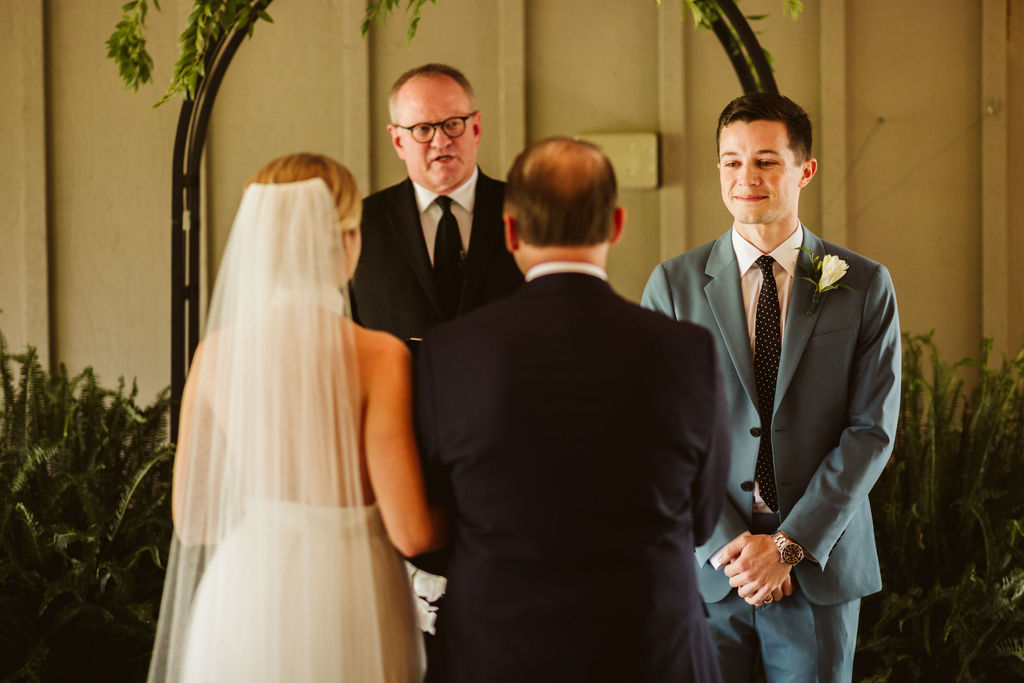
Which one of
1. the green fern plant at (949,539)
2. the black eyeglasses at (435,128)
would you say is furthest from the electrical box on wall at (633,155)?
the black eyeglasses at (435,128)

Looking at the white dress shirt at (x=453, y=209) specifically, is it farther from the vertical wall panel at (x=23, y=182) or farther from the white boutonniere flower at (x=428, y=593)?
the vertical wall panel at (x=23, y=182)

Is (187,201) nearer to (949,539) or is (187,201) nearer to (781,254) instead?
(781,254)

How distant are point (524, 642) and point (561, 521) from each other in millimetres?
224

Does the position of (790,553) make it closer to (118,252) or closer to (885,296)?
(885,296)

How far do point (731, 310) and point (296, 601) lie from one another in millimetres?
1221

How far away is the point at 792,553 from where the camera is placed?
2.14 meters

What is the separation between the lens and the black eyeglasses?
8.45ft

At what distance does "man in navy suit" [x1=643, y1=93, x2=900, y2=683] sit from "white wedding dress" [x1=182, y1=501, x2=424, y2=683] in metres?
0.87

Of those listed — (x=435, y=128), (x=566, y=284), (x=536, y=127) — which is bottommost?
(x=566, y=284)

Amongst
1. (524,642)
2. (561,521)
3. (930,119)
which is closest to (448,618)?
(524,642)

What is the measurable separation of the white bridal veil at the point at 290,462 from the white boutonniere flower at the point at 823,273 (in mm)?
1142

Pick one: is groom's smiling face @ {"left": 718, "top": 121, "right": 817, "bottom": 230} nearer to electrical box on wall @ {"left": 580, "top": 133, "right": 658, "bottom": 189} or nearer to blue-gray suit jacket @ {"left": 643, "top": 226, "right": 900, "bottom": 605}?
blue-gray suit jacket @ {"left": 643, "top": 226, "right": 900, "bottom": 605}

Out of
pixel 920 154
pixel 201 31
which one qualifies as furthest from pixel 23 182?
pixel 920 154

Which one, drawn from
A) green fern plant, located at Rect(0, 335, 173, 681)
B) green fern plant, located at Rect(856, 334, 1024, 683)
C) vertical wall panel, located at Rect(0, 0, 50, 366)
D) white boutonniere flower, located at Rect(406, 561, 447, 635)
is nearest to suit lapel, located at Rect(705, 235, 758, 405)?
white boutonniere flower, located at Rect(406, 561, 447, 635)
